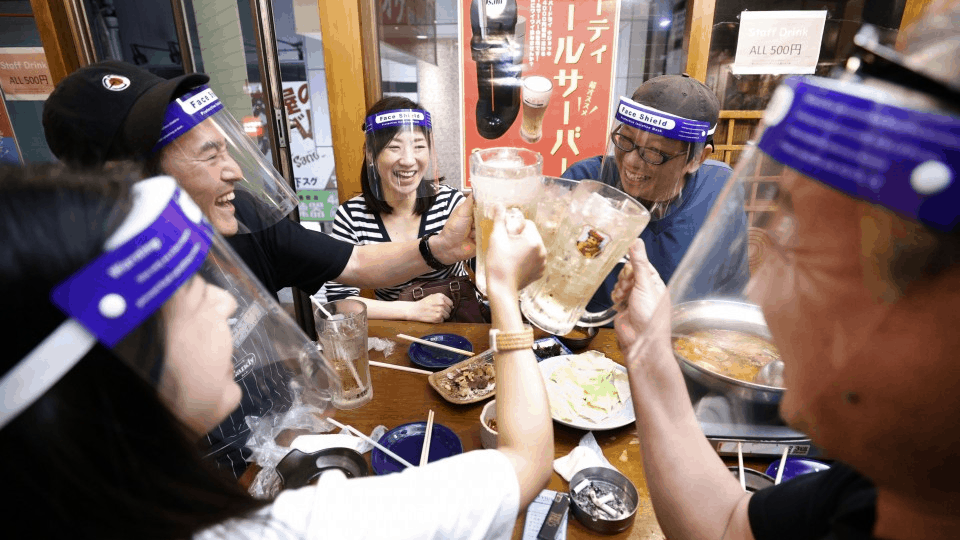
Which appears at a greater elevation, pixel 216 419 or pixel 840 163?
pixel 840 163

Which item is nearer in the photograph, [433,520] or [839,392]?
[839,392]

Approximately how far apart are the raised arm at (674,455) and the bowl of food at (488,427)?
47 centimetres

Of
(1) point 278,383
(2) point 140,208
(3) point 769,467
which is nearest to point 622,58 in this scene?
(3) point 769,467

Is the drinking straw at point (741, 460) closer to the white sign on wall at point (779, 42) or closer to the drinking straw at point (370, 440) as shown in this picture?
the drinking straw at point (370, 440)

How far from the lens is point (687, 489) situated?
3.41 feet

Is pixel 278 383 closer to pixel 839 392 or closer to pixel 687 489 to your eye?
pixel 687 489

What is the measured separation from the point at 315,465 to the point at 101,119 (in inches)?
50.2

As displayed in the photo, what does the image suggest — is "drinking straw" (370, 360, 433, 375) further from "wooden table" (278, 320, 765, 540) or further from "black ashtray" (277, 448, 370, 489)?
"black ashtray" (277, 448, 370, 489)

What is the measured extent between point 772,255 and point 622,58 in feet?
11.0

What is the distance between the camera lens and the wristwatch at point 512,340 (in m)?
1.14

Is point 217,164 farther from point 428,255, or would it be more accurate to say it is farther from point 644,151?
point 644,151

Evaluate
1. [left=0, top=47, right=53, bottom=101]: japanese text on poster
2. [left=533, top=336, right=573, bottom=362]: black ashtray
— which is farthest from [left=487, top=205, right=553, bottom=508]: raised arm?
[left=0, top=47, right=53, bottom=101]: japanese text on poster

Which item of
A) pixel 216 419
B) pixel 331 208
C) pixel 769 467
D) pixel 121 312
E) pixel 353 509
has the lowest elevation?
pixel 331 208

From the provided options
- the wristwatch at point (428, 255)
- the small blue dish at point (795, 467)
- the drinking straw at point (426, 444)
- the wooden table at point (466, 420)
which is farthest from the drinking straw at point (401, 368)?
the small blue dish at point (795, 467)
